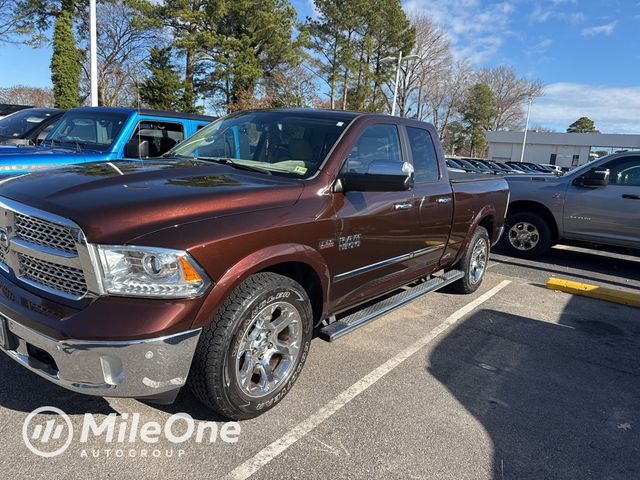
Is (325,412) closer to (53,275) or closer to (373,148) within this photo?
(53,275)

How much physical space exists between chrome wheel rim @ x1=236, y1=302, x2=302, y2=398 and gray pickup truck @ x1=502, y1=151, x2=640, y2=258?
20.8ft

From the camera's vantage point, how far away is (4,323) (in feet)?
8.32

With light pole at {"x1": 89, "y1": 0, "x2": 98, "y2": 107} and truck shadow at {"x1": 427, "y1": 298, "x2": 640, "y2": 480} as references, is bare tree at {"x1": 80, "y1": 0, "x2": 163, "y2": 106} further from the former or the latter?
truck shadow at {"x1": 427, "y1": 298, "x2": 640, "y2": 480}

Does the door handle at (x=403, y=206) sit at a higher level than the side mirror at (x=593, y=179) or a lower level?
lower

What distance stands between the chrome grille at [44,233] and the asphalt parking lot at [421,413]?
1066 mm

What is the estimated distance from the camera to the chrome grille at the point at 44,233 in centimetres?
235

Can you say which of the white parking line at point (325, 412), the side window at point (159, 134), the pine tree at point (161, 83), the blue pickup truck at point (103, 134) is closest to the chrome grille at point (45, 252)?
the white parking line at point (325, 412)

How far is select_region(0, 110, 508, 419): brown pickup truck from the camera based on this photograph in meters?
2.28

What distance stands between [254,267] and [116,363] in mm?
831

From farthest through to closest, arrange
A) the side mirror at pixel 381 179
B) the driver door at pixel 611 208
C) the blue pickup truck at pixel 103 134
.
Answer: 1. the driver door at pixel 611 208
2. the blue pickup truck at pixel 103 134
3. the side mirror at pixel 381 179

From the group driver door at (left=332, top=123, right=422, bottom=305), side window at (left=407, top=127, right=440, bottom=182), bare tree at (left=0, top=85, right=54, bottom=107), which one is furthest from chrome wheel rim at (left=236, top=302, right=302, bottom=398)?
bare tree at (left=0, top=85, right=54, bottom=107)

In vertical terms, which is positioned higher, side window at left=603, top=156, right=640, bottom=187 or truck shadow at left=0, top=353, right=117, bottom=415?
side window at left=603, top=156, right=640, bottom=187

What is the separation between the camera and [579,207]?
7637 mm

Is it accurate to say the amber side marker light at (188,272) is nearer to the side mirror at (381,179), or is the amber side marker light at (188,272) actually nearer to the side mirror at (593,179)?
the side mirror at (381,179)
